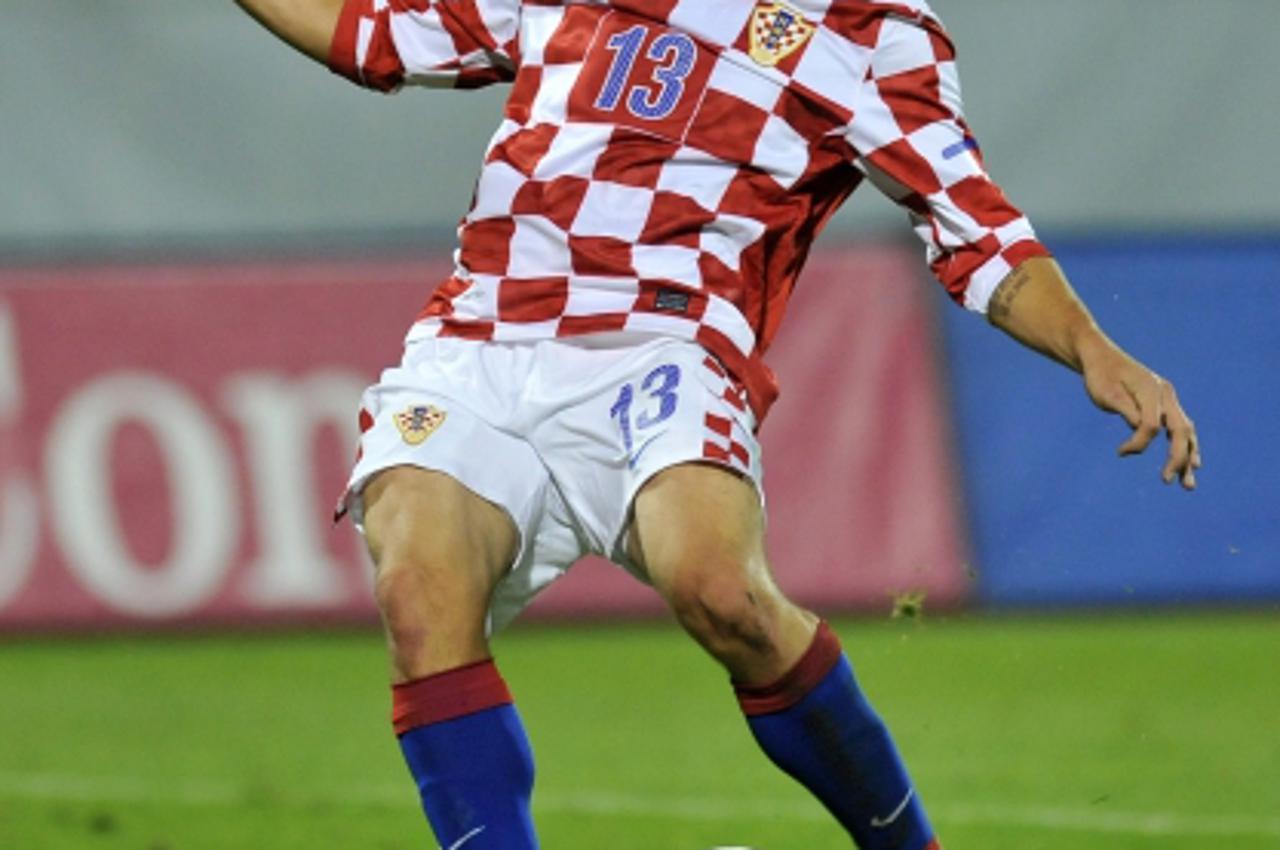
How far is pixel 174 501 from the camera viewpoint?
32.0 ft

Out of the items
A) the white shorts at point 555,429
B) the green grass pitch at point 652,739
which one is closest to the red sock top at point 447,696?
the white shorts at point 555,429

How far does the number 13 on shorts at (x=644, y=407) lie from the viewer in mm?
4340

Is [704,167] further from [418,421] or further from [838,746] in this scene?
[838,746]

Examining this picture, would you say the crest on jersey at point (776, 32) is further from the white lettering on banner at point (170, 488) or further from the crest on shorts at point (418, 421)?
the white lettering on banner at point (170, 488)

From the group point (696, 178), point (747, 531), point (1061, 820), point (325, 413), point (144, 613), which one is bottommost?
point (144, 613)

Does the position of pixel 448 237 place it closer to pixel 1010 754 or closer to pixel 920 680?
pixel 920 680

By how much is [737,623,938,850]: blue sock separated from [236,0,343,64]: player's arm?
143 centimetres

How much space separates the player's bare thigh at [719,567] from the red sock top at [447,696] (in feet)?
1.08

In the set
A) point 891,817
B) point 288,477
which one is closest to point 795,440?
point 288,477

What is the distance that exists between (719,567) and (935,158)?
882 millimetres

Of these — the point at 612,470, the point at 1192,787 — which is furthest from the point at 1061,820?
the point at 612,470

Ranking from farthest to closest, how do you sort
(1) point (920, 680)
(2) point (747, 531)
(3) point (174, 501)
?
(3) point (174, 501), (1) point (920, 680), (2) point (747, 531)

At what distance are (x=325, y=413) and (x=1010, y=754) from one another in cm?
364

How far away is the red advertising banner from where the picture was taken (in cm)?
977
